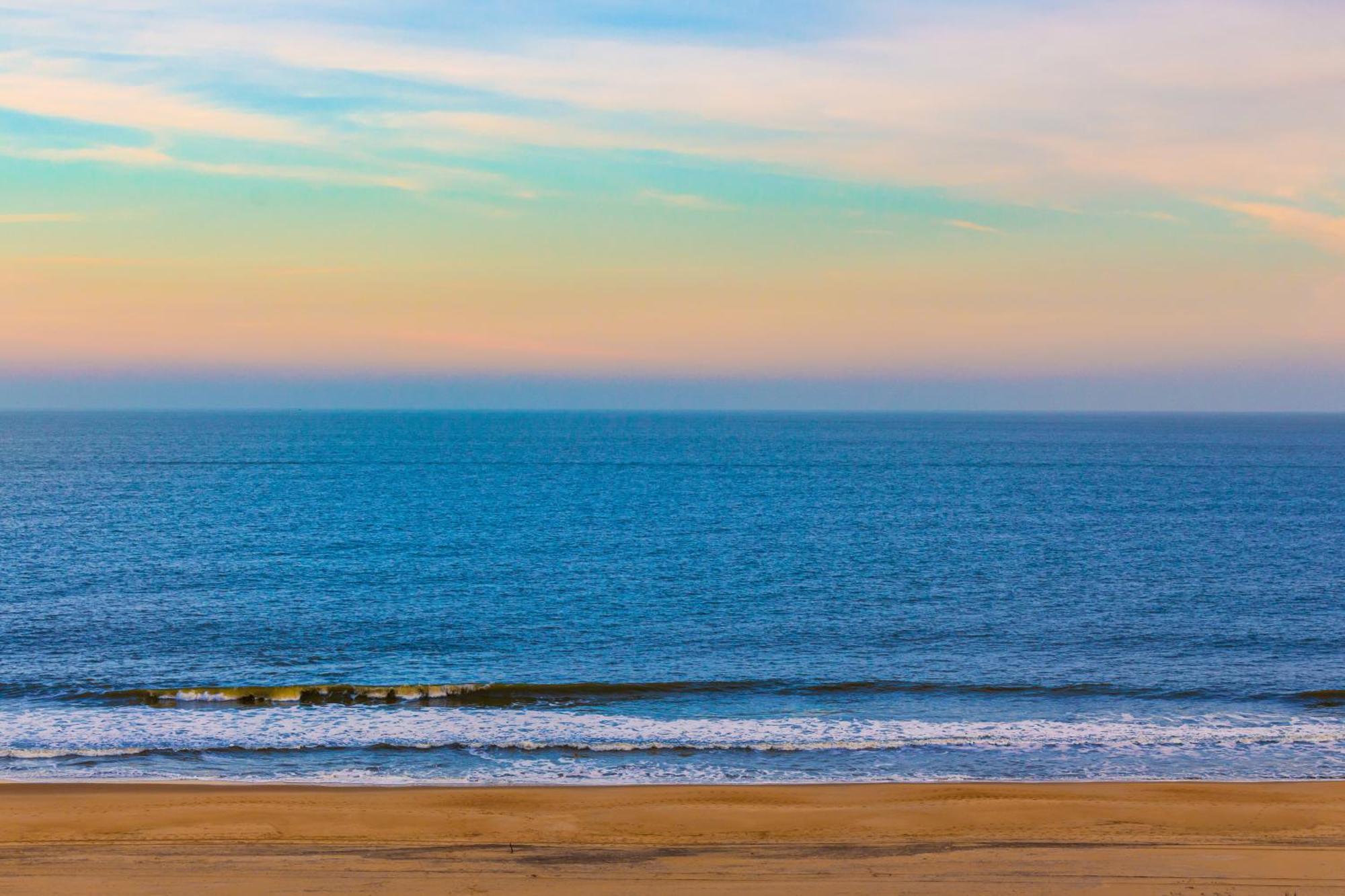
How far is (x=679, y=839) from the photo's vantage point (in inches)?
779

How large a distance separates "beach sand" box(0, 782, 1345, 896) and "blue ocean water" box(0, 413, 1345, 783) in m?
1.96

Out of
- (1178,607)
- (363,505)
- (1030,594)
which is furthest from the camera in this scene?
(363,505)

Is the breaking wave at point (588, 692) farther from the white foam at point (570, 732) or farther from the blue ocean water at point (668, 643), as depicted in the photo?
the white foam at point (570, 732)

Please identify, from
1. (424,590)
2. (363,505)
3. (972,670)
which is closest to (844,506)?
(363,505)

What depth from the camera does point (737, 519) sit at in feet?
268

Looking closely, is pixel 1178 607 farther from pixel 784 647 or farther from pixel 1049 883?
pixel 1049 883

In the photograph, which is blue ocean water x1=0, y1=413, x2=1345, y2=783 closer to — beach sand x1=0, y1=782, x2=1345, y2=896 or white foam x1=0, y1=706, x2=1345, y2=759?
white foam x1=0, y1=706, x2=1345, y2=759

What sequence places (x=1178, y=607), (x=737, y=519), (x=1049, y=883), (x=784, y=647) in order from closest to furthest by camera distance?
(x=1049, y=883) < (x=784, y=647) < (x=1178, y=607) < (x=737, y=519)

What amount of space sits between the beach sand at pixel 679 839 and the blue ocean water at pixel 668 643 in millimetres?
1965

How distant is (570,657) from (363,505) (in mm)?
59223

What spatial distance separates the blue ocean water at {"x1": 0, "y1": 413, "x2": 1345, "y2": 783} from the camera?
26.3 metres

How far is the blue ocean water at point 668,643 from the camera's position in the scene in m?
26.3

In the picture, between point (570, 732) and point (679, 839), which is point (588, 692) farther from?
point (679, 839)

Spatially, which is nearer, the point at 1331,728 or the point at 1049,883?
the point at 1049,883
